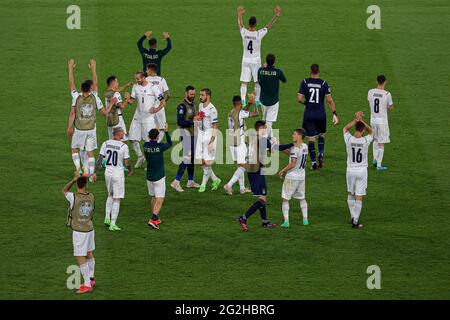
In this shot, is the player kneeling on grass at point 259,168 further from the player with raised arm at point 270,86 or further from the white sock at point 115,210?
the player with raised arm at point 270,86

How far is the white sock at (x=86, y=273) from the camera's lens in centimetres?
2066

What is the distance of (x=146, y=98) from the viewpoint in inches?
1052

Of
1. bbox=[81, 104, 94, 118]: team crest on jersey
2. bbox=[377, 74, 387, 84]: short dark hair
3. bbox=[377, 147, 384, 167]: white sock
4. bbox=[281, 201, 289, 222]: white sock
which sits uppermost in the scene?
bbox=[377, 74, 387, 84]: short dark hair

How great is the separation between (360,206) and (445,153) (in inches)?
223

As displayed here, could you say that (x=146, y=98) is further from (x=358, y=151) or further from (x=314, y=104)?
(x=358, y=151)

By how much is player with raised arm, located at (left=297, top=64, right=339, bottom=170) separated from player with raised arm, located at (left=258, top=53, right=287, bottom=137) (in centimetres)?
94

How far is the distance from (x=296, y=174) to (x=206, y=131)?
3129mm

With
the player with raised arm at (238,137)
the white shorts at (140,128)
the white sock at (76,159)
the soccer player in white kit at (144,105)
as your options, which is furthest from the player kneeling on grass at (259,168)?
the white sock at (76,159)

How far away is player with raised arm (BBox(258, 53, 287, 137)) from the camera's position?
27594 millimetres

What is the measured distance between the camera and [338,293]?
20703 mm

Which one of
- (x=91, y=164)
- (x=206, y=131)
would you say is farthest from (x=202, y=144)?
(x=91, y=164)

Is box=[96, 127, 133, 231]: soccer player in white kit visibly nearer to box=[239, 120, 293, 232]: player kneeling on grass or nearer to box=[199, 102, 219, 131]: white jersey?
box=[239, 120, 293, 232]: player kneeling on grass

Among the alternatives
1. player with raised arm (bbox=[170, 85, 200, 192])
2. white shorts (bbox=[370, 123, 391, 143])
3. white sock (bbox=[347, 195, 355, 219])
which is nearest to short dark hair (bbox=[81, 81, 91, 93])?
player with raised arm (bbox=[170, 85, 200, 192])

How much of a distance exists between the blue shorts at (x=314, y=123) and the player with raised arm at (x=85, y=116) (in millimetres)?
4601
